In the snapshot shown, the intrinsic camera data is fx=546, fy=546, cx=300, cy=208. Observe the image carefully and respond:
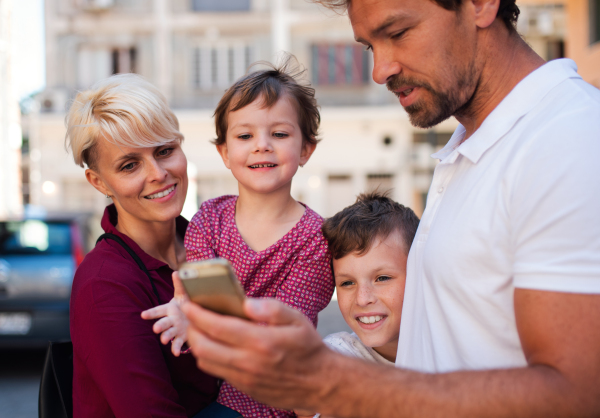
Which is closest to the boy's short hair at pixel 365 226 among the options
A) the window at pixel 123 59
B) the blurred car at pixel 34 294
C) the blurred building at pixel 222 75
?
the blurred car at pixel 34 294

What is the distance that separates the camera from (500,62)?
1508mm

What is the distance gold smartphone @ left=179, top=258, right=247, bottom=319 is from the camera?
1.03 metres

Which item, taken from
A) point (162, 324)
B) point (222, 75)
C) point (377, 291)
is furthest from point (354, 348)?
point (222, 75)

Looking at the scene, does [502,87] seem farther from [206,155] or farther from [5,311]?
[206,155]

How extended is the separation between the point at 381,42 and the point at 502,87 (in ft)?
1.21

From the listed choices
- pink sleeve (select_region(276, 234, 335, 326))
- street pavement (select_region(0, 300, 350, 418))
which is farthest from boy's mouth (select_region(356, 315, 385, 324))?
street pavement (select_region(0, 300, 350, 418))

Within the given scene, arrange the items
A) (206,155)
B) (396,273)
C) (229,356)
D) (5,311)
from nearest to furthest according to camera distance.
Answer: (229,356) → (396,273) → (5,311) → (206,155)

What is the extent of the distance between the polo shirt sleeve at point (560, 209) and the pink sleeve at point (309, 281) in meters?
1.21

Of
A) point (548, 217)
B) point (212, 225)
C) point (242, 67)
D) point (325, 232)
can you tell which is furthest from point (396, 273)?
point (242, 67)

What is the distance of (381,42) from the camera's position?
1611 mm

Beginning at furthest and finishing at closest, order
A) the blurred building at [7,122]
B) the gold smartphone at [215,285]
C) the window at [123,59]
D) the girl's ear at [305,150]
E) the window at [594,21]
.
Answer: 1. the blurred building at [7,122]
2. the window at [123,59]
3. the window at [594,21]
4. the girl's ear at [305,150]
5. the gold smartphone at [215,285]

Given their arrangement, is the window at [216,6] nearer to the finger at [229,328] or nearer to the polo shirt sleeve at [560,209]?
the polo shirt sleeve at [560,209]

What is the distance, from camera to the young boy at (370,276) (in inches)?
84.4

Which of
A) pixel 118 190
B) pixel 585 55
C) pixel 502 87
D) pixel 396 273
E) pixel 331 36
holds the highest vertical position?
pixel 331 36
